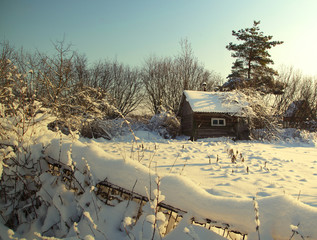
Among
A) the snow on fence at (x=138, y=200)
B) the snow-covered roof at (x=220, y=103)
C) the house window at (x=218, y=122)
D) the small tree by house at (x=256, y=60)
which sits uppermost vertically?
the small tree by house at (x=256, y=60)

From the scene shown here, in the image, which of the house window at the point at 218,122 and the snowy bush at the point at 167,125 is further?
the house window at the point at 218,122

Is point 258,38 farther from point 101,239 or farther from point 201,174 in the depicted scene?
point 101,239

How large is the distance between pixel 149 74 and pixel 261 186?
28484mm

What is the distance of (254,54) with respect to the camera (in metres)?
23.0

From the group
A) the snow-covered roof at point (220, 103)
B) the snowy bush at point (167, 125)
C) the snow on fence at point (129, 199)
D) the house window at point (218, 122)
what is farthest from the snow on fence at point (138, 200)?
the house window at point (218, 122)

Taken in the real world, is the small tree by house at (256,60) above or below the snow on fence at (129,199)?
above

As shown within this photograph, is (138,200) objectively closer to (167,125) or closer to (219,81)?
(167,125)

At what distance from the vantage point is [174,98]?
29000 millimetres

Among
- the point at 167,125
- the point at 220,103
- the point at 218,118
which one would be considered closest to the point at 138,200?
the point at 167,125

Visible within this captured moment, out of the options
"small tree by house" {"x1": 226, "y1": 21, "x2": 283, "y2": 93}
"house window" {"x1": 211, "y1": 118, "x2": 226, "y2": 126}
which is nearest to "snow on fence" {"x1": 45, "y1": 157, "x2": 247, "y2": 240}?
"house window" {"x1": 211, "y1": 118, "x2": 226, "y2": 126}

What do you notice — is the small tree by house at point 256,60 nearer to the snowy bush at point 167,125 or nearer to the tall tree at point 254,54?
the tall tree at point 254,54

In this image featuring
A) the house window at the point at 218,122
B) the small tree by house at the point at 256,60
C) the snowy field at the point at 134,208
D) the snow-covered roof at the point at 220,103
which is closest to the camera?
the snowy field at the point at 134,208

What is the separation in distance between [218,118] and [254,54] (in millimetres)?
11739

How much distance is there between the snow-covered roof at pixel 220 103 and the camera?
16.2 meters
